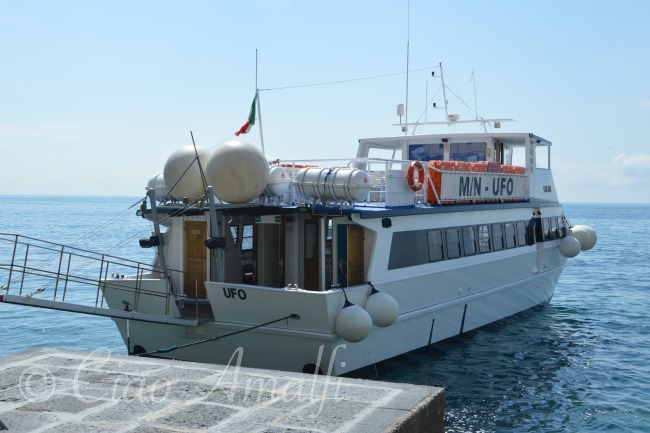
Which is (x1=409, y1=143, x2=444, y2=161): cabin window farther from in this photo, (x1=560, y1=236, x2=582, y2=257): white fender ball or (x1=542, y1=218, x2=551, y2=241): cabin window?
(x1=560, y1=236, x2=582, y2=257): white fender ball

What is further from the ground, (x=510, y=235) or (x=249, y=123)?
(x=249, y=123)

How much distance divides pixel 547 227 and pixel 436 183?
6662 millimetres

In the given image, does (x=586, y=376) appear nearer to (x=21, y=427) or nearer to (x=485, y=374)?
(x=485, y=374)

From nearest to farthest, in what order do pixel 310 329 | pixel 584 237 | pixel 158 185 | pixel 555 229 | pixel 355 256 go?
pixel 310 329 < pixel 355 256 < pixel 158 185 < pixel 555 229 < pixel 584 237

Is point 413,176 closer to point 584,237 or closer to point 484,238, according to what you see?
point 484,238

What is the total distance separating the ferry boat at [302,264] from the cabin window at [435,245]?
0.04m

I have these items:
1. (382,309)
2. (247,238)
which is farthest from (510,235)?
(247,238)

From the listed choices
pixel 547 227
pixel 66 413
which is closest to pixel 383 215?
pixel 66 413

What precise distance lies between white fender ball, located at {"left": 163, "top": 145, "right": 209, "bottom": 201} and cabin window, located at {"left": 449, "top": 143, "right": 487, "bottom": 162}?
27.1 feet

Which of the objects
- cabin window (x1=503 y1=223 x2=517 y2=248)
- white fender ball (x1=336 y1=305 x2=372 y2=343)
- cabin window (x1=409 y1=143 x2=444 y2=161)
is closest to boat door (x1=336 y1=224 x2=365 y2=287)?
white fender ball (x1=336 y1=305 x2=372 y2=343)

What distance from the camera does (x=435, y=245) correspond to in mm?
14375

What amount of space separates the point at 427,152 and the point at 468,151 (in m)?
1.08

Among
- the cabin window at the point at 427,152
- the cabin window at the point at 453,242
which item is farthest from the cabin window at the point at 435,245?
the cabin window at the point at 427,152

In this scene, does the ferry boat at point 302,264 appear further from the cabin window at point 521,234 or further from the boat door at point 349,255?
the cabin window at point 521,234
